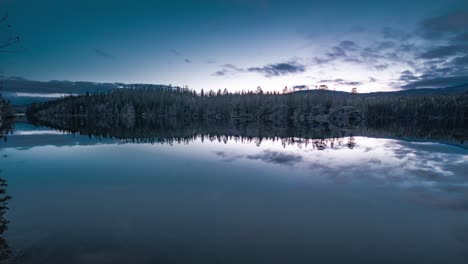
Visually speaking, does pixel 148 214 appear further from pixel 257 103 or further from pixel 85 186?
pixel 257 103

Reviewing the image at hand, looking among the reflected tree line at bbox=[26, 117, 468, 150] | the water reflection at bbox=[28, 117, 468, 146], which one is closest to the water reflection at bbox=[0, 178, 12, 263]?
the reflected tree line at bbox=[26, 117, 468, 150]

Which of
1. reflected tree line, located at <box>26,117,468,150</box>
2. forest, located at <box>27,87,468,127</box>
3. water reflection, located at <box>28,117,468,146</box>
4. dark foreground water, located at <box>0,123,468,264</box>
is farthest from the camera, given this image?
forest, located at <box>27,87,468,127</box>

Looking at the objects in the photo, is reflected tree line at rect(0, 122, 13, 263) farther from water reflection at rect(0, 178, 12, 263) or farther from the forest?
the forest

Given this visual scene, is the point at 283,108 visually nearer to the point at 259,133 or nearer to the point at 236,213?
the point at 259,133

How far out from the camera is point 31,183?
15.4 meters

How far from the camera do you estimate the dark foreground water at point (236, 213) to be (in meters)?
7.56

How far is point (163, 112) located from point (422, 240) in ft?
557

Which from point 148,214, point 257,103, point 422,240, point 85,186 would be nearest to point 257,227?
point 148,214

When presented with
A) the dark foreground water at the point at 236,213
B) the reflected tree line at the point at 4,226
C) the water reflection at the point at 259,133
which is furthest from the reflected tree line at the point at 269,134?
the reflected tree line at the point at 4,226

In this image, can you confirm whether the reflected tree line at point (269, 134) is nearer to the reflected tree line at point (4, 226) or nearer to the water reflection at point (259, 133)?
the water reflection at point (259, 133)

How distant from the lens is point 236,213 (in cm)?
1067

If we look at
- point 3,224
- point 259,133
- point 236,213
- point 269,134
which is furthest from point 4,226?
point 259,133

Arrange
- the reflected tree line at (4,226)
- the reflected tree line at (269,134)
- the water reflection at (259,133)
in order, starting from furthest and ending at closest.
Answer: the water reflection at (259,133), the reflected tree line at (269,134), the reflected tree line at (4,226)

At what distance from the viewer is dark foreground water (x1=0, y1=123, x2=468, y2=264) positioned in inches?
298
